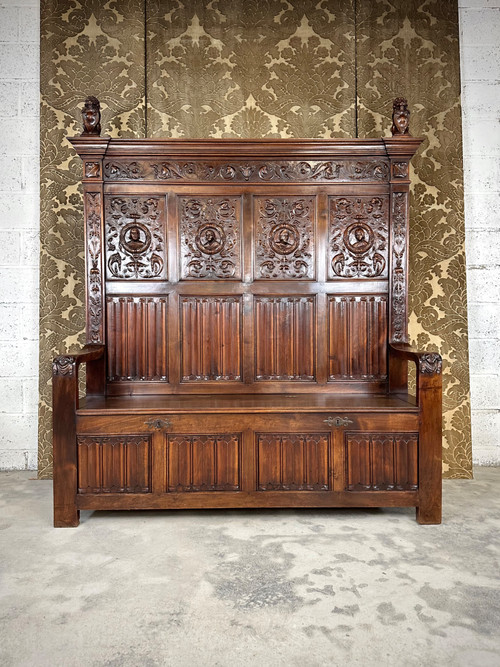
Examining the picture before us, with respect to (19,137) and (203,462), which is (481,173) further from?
(19,137)

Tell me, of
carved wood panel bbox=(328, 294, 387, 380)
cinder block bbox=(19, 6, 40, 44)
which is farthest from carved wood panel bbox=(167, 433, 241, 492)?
cinder block bbox=(19, 6, 40, 44)

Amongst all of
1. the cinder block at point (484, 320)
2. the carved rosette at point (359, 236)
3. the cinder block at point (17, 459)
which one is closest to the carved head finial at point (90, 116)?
the carved rosette at point (359, 236)

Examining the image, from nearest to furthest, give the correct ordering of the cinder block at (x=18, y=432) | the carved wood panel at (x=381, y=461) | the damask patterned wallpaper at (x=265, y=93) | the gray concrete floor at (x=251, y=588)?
1. the gray concrete floor at (x=251, y=588)
2. the carved wood panel at (x=381, y=461)
3. the damask patterned wallpaper at (x=265, y=93)
4. the cinder block at (x=18, y=432)

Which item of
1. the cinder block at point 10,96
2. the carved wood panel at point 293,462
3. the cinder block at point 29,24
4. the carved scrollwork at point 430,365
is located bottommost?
the carved wood panel at point 293,462

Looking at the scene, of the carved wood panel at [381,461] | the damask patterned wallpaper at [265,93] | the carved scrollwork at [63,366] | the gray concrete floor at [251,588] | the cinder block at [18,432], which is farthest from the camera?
the cinder block at [18,432]

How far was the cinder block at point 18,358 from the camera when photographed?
3.61 metres

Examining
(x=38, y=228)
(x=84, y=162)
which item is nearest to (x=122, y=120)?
(x=84, y=162)

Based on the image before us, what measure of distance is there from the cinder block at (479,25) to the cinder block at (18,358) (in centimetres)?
374

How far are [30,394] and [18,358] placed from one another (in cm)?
27

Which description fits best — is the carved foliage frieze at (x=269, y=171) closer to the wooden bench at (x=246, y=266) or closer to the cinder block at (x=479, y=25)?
the wooden bench at (x=246, y=266)

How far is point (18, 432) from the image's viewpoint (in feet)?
11.9

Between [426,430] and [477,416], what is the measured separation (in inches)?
49.8

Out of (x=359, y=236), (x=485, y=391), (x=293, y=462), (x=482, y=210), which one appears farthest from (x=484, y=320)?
(x=293, y=462)

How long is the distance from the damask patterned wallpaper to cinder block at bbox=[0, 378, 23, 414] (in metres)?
0.20
